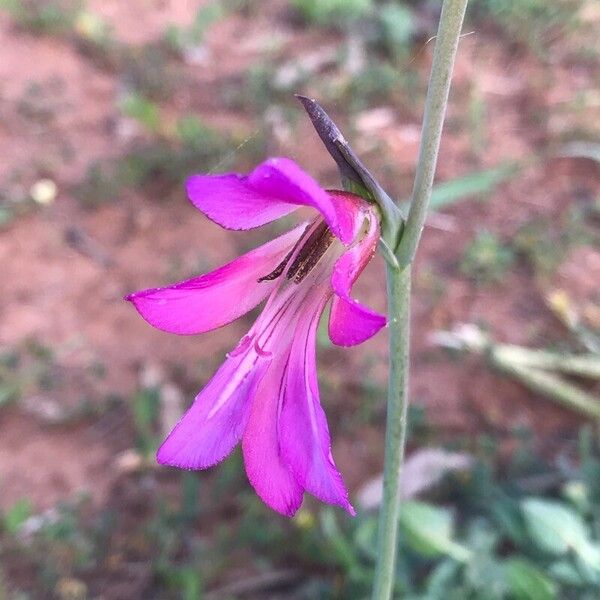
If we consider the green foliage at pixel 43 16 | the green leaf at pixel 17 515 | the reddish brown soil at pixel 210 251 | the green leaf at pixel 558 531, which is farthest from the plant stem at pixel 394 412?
the green foliage at pixel 43 16

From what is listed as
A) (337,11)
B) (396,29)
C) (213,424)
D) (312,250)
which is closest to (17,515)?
(213,424)

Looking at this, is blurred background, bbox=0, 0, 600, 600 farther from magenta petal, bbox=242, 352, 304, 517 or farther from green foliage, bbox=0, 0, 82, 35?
magenta petal, bbox=242, 352, 304, 517

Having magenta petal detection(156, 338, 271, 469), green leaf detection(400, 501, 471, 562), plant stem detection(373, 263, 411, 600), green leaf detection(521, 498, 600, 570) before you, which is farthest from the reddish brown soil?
magenta petal detection(156, 338, 271, 469)

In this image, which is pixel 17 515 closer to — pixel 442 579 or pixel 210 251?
pixel 442 579

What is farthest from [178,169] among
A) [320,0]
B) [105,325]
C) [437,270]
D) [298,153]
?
[320,0]

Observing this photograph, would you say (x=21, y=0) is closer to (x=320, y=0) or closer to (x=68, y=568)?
(x=320, y=0)

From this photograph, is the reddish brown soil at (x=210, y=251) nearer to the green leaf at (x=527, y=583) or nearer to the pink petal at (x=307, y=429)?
the green leaf at (x=527, y=583)
